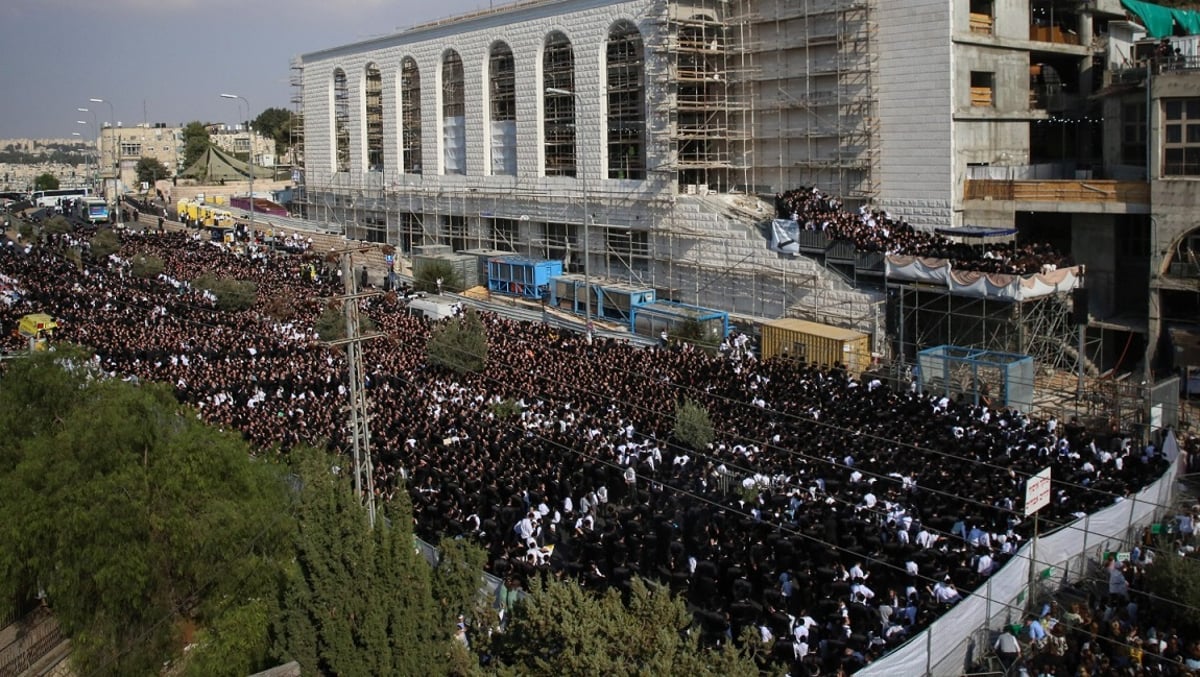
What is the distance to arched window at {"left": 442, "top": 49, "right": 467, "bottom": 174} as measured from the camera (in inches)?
1638

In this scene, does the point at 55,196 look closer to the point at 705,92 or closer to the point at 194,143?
the point at 194,143

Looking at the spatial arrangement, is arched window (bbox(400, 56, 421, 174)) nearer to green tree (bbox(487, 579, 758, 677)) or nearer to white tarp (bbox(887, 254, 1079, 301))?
white tarp (bbox(887, 254, 1079, 301))

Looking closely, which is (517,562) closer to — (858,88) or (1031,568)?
(1031,568)

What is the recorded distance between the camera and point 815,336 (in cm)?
2417

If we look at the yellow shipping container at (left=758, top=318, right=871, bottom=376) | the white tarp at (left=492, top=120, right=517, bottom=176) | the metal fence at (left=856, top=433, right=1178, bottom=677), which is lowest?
the metal fence at (left=856, top=433, right=1178, bottom=677)

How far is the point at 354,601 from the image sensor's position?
10242 mm

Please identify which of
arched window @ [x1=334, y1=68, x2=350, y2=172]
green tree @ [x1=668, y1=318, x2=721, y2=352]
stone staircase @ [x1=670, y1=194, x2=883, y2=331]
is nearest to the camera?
green tree @ [x1=668, y1=318, x2=721, y2=352]

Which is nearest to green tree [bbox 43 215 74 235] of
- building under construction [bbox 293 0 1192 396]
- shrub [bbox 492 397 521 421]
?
building under construction [bbox 293 0 1192 396]

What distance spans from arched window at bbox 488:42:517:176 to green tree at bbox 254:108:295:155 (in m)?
56.9

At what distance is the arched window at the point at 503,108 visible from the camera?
39.2m

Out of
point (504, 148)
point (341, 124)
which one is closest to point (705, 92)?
point (504, 148)

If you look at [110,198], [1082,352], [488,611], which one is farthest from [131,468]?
[110,198]

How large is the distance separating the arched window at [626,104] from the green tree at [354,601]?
25131mm

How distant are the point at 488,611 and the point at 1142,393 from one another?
13.9 metres
